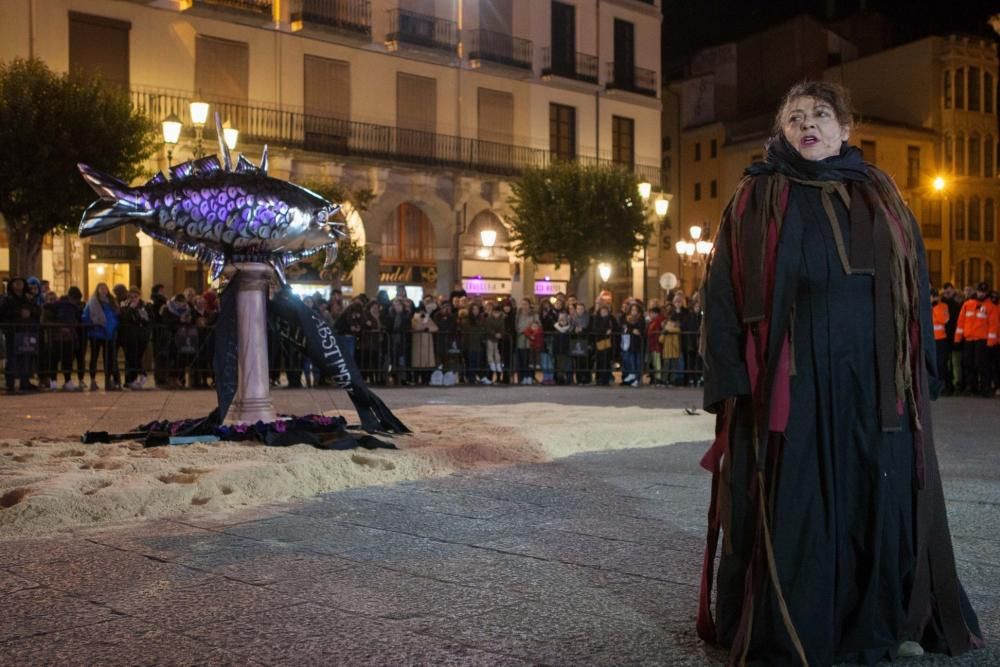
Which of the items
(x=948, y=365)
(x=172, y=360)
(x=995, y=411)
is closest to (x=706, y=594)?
(x=995, y=411)

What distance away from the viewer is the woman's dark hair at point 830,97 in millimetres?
4004

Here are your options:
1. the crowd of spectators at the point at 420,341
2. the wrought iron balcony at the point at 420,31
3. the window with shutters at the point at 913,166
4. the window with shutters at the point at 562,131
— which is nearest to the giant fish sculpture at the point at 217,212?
the crowd of spectators at the point at 420,341

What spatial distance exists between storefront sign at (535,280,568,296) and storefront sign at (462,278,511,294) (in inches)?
45.6

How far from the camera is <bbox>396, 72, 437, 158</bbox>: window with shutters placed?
32969 millimetres

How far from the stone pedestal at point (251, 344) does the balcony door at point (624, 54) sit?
31153 mm

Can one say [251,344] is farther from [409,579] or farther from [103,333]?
[103,333]

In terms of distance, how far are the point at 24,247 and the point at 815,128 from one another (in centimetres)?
2243

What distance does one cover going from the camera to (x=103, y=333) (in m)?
18.0

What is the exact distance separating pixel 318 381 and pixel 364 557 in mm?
13912

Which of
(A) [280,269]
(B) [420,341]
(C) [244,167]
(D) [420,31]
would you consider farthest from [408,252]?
(C) [244,167]

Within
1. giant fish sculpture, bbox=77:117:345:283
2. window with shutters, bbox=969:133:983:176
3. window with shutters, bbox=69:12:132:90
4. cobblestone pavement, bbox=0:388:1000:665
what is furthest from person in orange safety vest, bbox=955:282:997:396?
window with shutters, bbox=969:133:983:176

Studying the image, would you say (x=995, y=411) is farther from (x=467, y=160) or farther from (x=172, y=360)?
(x=467, y=160)

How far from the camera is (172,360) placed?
60.8 ft

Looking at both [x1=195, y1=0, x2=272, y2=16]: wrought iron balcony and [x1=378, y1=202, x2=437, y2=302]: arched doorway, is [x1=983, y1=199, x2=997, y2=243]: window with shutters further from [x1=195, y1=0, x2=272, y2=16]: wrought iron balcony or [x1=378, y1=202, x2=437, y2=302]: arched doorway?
[x1=195, y1=0, x2=272, y2=16]: wrought iron balcony
